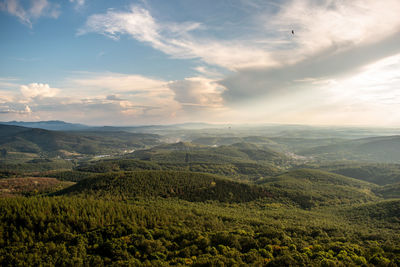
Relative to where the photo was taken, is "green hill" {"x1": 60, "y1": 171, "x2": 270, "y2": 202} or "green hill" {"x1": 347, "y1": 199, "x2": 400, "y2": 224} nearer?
"green hill" {"x1": 347, "y1": 199, "x2": 400, "y2": 224}

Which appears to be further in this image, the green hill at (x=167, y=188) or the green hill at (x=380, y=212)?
the green hill at (x=167, y=188)

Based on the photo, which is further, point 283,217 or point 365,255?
point 283,217

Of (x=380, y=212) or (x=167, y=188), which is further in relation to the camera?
(x=167, y=188)

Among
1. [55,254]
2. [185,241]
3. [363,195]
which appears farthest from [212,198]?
[363,195]

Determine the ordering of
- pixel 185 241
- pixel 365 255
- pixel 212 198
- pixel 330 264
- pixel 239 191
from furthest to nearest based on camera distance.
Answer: pixel 239 191 → pixel 212 198 → pixel 185 241 → pixel 365 255 → pixel 330 264

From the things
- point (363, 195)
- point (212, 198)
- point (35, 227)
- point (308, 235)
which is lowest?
point (363, 195)

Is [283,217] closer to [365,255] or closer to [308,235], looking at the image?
[308,235]

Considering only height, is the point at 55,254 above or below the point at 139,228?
above

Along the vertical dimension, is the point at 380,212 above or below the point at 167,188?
below
